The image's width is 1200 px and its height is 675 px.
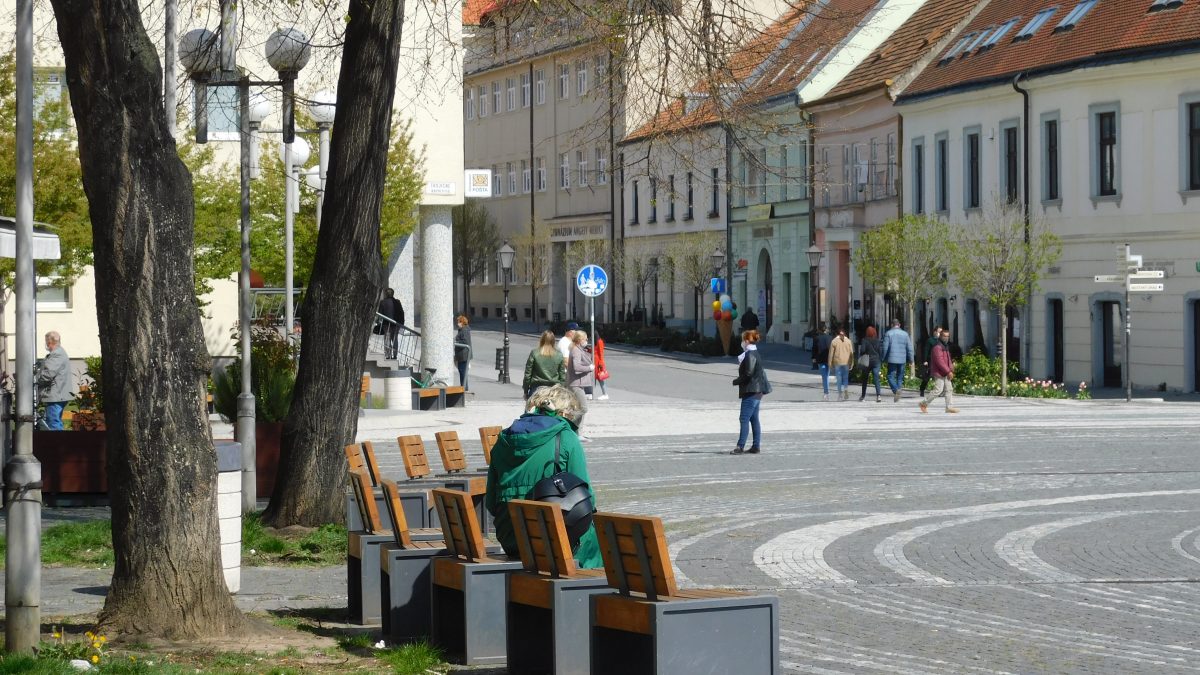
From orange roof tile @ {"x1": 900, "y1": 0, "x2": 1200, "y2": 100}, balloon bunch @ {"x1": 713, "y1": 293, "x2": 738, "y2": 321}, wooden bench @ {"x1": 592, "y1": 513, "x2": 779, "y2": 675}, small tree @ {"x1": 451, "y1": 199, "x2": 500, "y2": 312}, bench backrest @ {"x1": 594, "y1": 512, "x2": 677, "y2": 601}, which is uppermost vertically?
orange roof tile @ {"x1": 900, "y1": 0, "x2": 1200, "y2": 100}

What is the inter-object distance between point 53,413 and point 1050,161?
29343mm

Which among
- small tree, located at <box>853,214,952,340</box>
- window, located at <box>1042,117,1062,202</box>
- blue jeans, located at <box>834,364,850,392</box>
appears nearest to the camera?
blue jeans, located at <box>834,364,850,392</box>

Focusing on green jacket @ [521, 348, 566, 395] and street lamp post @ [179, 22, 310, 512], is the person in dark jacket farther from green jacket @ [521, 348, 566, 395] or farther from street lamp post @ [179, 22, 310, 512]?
street lamp post @ [179, 22, 310, 512]

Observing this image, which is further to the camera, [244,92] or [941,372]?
[941,372]

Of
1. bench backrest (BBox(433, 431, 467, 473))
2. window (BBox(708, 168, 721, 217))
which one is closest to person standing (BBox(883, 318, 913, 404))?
bench backrest (BBox(433, 431, 467, 473))

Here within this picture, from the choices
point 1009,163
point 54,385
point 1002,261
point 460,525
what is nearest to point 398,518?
point 460,525

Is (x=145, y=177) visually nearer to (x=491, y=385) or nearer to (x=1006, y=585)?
(x=1006, y=585)

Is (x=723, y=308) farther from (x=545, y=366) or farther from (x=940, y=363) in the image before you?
(x=545, y=366)

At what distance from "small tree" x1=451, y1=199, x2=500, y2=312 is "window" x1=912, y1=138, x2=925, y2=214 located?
35.3 m

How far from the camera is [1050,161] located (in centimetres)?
4853

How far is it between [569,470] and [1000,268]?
35.2m

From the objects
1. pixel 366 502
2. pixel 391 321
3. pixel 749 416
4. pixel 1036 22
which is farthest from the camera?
pixel 1036 22

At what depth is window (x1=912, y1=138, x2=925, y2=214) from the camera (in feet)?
184

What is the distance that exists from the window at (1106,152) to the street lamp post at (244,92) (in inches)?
1218
